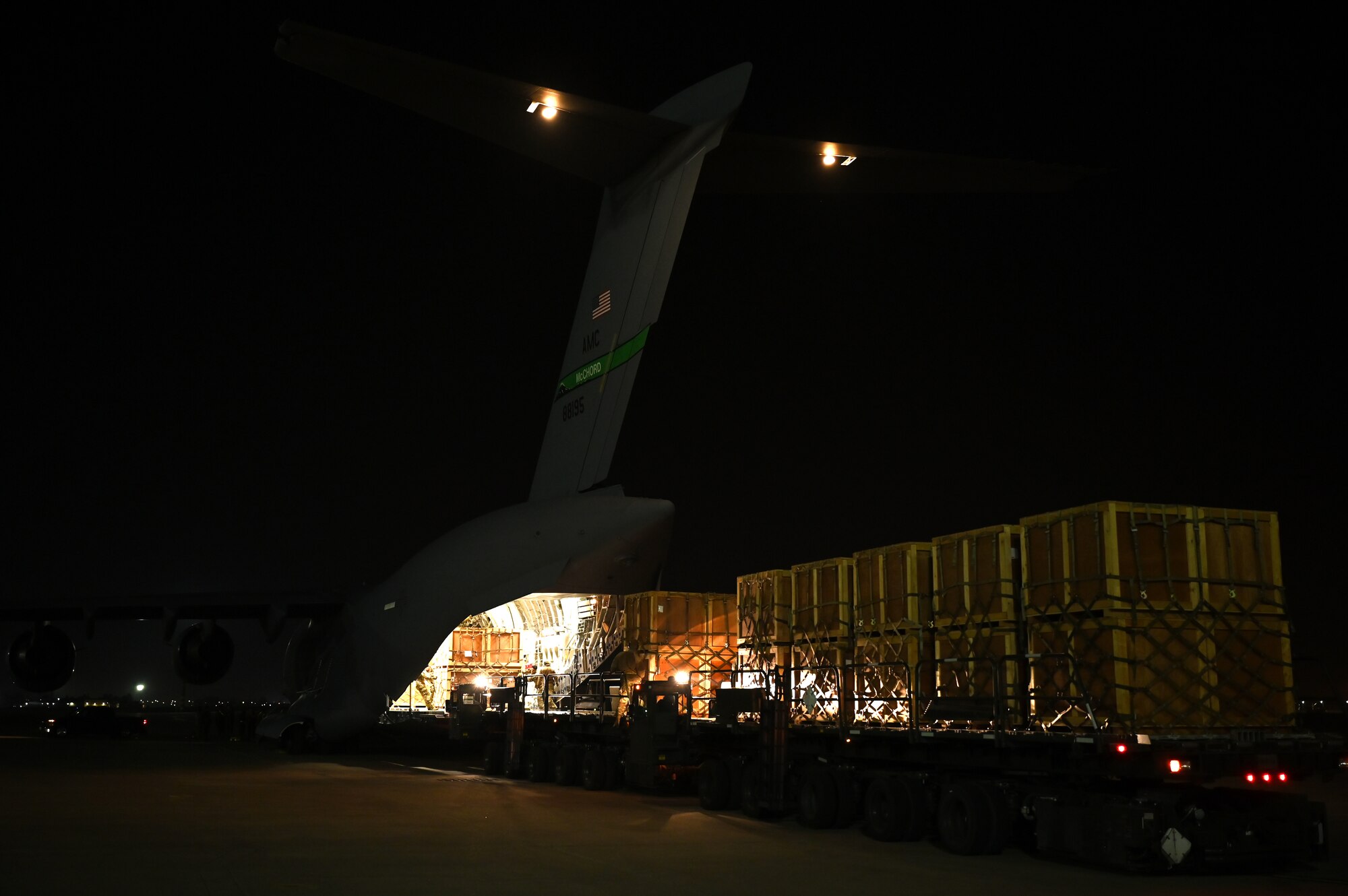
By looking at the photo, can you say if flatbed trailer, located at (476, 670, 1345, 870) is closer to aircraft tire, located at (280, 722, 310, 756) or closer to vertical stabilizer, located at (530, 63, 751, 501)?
vertical stabilizer, located at (530, 63, 751, 501)

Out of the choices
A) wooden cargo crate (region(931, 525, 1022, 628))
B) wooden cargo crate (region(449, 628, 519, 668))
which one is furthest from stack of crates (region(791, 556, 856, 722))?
wooden cargo crate (region(449, 628, 519, 668))

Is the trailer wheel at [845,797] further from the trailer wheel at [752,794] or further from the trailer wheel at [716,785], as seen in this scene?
the trailer wheel at [716,785]

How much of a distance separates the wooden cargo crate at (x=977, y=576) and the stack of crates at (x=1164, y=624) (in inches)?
24.2

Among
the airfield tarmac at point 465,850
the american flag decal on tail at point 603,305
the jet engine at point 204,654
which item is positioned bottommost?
the airfield tarmac at point 465,850

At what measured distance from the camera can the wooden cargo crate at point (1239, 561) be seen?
465 inches

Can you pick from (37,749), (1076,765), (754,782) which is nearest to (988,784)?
(1076,765)

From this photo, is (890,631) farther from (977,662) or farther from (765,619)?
(765,619)

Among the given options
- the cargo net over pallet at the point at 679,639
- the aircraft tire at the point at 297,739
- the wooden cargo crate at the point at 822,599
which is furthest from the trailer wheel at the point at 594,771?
the aircraft tire at the point at 297,739

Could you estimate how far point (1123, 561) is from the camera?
38.4 ft

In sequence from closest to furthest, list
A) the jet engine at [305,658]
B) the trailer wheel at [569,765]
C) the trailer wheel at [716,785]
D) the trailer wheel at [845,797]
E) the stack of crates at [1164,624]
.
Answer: the stack of crates at [1164,624] → the trailer wheel at [845,797] → the trailer wheel at [716,785] → the trailer wheel at [569,765] → the jet engine at [305,658]

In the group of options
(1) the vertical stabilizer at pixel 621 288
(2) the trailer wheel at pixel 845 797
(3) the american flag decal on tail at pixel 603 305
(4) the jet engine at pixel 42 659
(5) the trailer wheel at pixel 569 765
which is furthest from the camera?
(4) the jet engine at pixel 42 659

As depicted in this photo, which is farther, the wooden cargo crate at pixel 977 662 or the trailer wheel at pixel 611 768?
the trailer wheel at pixel 611 768

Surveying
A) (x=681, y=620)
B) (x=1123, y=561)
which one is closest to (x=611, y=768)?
(x=681, y=620)

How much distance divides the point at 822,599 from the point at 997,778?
14.1 ft
